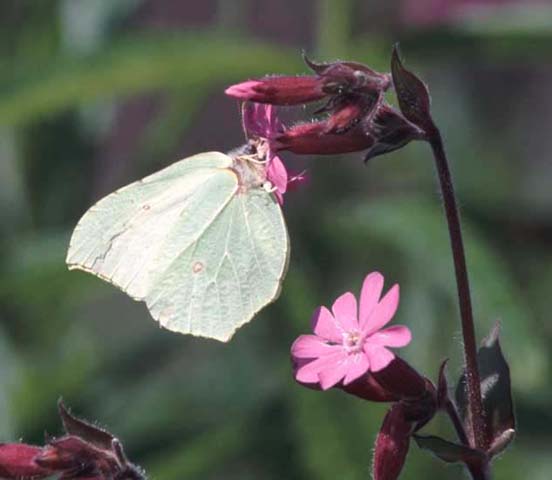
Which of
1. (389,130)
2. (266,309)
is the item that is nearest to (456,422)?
(389,130)

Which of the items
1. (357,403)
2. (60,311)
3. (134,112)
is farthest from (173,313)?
(134,112)

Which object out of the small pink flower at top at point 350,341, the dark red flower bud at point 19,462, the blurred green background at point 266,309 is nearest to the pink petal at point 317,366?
the small pink flower at top at point 350,341

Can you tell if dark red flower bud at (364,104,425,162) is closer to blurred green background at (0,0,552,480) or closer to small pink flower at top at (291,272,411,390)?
small pink flower at top at (291,272,411,390)

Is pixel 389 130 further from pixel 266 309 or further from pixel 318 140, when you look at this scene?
pixel 266 309

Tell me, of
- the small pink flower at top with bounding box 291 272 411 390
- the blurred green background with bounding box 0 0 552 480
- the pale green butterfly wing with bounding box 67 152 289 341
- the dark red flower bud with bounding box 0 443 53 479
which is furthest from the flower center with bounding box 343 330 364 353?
the blurred green background with bounding box 0 0 552 480

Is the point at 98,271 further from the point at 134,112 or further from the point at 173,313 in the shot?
the point at 134,112

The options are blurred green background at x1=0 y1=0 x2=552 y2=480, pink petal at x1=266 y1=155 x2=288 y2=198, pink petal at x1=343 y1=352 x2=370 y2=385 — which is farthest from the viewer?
blurred green background at x1=0 y1=0 x2=552 y2=480
